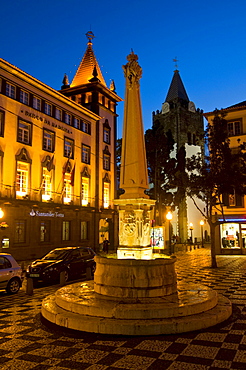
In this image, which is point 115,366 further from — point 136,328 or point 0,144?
point 0,144

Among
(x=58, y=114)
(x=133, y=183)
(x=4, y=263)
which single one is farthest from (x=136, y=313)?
(x=58, y=114)

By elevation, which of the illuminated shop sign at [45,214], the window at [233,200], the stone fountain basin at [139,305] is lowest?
the stone fountain basin at [139,305]

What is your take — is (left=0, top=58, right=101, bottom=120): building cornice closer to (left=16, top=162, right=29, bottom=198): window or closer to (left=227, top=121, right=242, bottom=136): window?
(left=16, top=162, right=29, bottom=198): window

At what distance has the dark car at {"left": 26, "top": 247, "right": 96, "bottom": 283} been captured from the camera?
1355 centimetres

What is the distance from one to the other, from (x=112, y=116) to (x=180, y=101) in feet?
99.1

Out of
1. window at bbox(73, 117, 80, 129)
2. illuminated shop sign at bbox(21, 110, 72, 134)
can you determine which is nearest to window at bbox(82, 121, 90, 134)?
window at bbox(73, 117, 80, 129)

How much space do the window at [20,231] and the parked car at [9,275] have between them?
14321 mm

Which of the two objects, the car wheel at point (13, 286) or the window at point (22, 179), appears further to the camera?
the window at point (22, 179)

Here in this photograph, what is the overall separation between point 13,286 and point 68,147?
2227 centimetres

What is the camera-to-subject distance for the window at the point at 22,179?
26.6 m

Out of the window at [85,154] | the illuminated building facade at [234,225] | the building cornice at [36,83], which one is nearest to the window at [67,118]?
the building cornice at [36,83]

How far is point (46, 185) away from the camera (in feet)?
96.6

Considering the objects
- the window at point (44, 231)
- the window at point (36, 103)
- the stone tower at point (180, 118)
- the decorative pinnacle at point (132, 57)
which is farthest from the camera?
the stone tower at point (180, 118)

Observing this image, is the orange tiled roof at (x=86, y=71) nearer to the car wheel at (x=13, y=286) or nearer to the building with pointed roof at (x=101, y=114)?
the building with pointed roof at (x=101, y=114)
